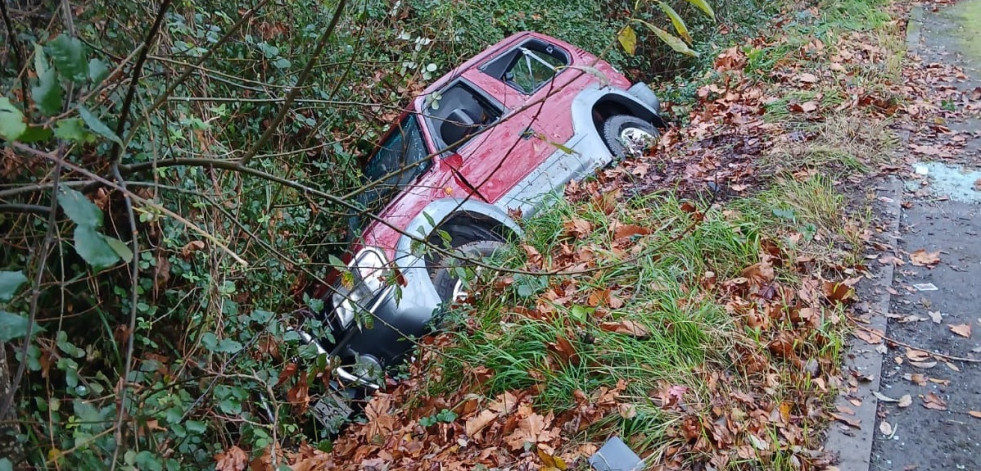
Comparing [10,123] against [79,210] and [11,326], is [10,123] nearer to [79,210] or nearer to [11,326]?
[79,210]

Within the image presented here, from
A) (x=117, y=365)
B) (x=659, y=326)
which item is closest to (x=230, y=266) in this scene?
(x=117, y=365)

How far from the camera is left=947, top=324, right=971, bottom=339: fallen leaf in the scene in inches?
128

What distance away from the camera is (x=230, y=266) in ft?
11.4

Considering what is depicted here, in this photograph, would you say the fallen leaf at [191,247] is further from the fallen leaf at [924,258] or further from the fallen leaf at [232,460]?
the fallen leaf at [924,258]

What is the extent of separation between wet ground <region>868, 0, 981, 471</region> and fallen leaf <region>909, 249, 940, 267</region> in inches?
0.6

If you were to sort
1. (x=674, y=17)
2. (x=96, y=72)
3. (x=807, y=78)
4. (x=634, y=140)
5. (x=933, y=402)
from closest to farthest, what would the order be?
1. (x=96, y=72)
2. (x=674, y=17)
3. (x=933, y=402)
4. (x=634, y=140)
5. (x=807, y=78)

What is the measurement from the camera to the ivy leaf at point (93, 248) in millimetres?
1017

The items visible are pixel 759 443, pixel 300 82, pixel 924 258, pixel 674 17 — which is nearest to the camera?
pixel 674 17

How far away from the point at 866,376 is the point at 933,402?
28 cm

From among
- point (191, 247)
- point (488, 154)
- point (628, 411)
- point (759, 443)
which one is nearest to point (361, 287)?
point (191, 247)

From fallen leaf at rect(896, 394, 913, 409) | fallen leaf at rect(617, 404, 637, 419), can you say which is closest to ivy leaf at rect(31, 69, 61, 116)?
fallen leaf at rect(617, 404, 637, 419)

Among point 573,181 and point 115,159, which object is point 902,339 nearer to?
point 573,181

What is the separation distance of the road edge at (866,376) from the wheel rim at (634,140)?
6.22 feet

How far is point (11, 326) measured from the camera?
116 cm
